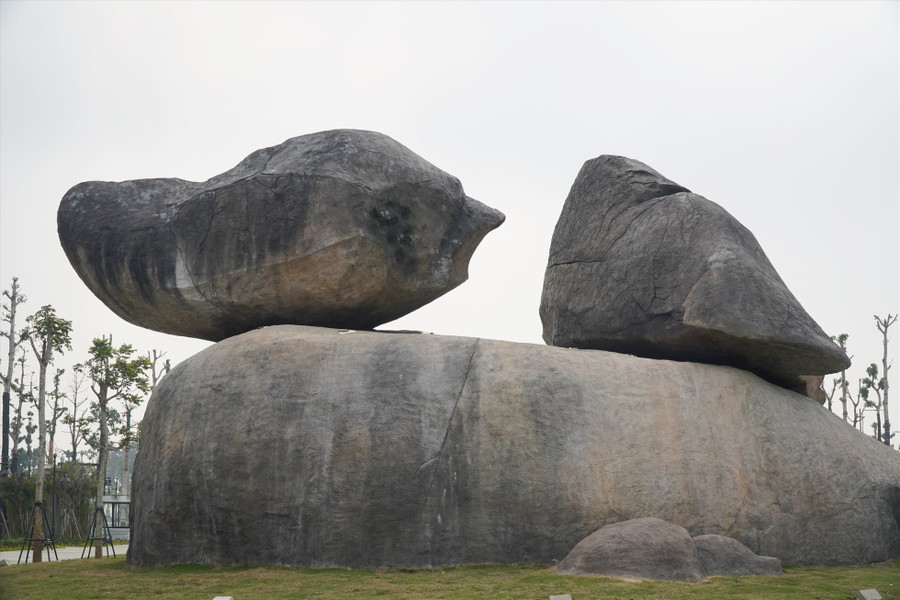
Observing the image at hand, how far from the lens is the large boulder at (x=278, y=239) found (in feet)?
44.2

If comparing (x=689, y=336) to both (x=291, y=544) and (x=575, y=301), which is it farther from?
(x=291, y=544)

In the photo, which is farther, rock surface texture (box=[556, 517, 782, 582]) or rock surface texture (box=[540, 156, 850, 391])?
rock surface texture (box=[540, 156, 850, 391])

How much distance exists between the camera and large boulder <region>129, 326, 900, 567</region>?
11.6m

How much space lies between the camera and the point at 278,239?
13.4 m

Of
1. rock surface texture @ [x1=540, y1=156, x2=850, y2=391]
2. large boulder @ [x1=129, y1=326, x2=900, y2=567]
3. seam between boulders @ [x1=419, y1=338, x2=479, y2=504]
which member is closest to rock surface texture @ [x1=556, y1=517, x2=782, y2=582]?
large boulder @ [x1=129, y1=326, x2=900, y2=567]

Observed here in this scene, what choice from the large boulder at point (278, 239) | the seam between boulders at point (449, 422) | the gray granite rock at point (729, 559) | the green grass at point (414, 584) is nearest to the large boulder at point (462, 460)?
the seam between boulders at point (449, 422)

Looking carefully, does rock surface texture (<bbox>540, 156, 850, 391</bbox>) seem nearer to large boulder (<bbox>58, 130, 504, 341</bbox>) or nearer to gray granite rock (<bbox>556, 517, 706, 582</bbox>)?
large boulder (<bbox>58, 130, 504, 341</bbox>)

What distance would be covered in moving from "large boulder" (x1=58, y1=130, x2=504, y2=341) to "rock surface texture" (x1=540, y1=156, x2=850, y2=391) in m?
2.37

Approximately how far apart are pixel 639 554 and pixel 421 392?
11.9 ft

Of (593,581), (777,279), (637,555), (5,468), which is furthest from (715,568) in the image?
(5,468)

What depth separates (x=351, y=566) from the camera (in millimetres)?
11406

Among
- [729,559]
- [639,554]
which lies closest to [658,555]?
[639,554]

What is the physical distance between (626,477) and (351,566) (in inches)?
155

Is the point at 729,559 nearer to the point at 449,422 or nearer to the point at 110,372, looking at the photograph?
the point at 449,422
